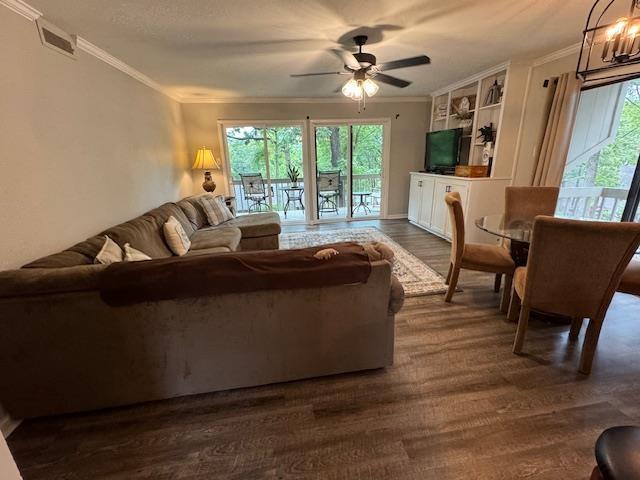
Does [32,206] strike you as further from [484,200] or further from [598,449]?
[484,200]

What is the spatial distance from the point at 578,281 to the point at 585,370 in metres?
0.58

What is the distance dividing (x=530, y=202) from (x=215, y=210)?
3787 mm

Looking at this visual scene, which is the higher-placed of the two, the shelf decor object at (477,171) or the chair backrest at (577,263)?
the shelf decor object at (477,171)

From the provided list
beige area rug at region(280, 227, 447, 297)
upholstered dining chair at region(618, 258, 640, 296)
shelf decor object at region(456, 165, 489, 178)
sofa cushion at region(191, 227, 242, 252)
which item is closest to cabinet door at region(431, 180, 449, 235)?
shelf decor object at region(456, 165, 489, 178)

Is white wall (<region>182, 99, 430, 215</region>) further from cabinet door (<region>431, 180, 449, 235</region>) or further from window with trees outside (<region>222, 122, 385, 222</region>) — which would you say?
cabinet door (<region>431, 180, 449, 235</region>)

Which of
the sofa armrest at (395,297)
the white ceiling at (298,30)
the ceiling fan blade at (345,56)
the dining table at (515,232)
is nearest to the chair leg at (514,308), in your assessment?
the dining table at (515,232)

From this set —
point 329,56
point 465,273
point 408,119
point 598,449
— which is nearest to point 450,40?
point 329,56

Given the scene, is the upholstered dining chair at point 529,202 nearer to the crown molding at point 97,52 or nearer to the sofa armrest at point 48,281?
the sofa armrest at point 48,281

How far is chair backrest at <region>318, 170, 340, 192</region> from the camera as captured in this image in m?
5.66

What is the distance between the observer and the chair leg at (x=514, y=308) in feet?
7.43

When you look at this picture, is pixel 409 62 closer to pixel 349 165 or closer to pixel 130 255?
pixel 130 255

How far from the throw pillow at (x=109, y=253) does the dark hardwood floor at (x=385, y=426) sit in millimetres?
926

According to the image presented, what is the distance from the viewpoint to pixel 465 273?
10.7ft

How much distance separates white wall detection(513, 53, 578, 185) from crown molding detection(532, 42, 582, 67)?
3 cm
